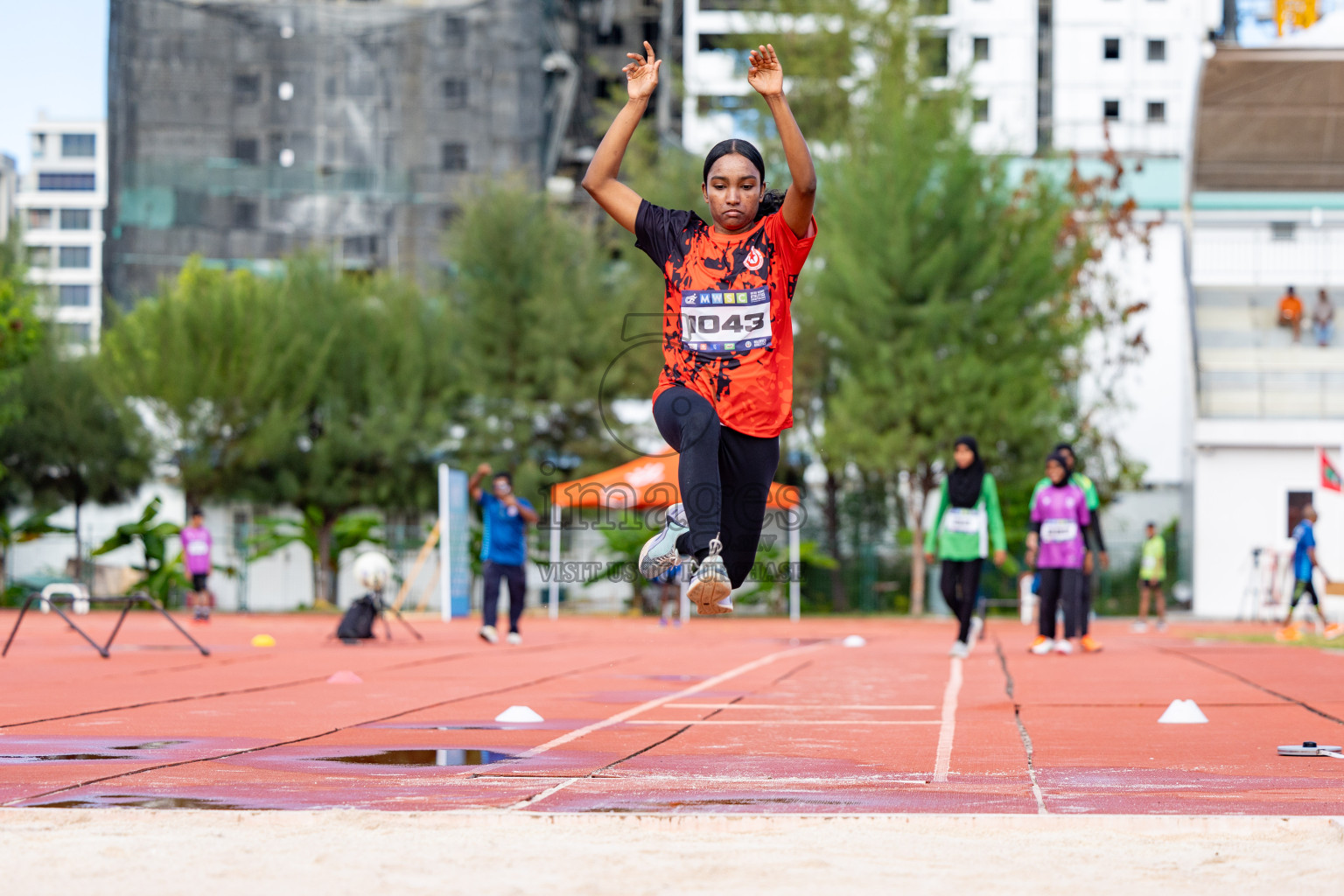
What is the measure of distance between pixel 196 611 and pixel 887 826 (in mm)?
23401

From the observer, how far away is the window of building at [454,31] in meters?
64.1

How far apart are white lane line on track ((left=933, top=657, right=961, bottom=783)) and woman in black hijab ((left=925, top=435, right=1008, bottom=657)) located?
5.57ft

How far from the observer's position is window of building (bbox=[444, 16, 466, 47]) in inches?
2522

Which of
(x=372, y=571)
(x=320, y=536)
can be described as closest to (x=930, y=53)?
(x=320, y=536)

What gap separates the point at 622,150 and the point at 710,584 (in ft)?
6.04

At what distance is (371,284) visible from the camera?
38.8 metres

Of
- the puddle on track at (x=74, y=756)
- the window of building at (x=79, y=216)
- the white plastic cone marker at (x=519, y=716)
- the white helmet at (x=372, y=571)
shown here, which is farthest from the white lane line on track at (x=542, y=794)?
the window of building at (x=79, y=216)

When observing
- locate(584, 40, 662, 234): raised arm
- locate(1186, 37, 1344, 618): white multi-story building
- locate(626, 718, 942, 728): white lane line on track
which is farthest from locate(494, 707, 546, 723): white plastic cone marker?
locate(1186, 37, 1344, 618): white multi-story building

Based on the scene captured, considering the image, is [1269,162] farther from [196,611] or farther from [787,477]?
[196,611]

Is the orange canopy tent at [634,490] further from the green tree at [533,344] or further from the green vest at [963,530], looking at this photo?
the green vest at [963,530]

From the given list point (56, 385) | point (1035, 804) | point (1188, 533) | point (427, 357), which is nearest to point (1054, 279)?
point (1188, 533)

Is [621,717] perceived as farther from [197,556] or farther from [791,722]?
[197,556]

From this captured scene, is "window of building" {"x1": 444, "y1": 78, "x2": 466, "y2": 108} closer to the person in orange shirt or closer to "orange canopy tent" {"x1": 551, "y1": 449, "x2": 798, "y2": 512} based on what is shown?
the person in orange shirt

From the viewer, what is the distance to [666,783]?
18.1ft
